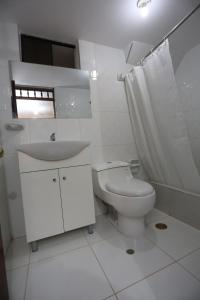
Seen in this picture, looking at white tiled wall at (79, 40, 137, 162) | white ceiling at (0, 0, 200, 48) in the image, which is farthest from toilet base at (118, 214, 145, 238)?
white ceiling at (0, 0, 200, 48)

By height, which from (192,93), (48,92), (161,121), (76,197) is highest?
(48,92)

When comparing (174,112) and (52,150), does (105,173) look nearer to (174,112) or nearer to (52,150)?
(52,150)

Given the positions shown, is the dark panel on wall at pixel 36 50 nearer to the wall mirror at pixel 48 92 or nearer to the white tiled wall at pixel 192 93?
the wall mirror at pixel 48 92

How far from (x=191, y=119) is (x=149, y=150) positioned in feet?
1.64

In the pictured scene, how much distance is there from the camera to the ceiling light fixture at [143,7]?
1170 mm

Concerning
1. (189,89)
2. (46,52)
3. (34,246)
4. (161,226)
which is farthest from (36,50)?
(161,226)

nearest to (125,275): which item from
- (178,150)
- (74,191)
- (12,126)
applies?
(74,191)

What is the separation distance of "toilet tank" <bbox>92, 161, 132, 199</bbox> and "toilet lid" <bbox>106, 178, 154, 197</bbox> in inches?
3.0

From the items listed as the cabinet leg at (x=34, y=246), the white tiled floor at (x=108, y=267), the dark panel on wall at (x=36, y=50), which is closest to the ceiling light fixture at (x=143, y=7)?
the dark panel on wall at (x=36, y=50)

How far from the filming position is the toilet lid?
1.12m

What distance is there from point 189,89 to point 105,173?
1.11 meters

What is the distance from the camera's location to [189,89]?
1.34 meters

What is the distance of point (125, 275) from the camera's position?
909 millimetres

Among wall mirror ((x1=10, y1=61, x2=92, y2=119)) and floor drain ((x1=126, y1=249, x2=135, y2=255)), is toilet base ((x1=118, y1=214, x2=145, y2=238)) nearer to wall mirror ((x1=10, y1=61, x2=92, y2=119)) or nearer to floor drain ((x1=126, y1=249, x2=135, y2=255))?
floor drain ((x1=126, y1=249, x2=135, y2=255))
